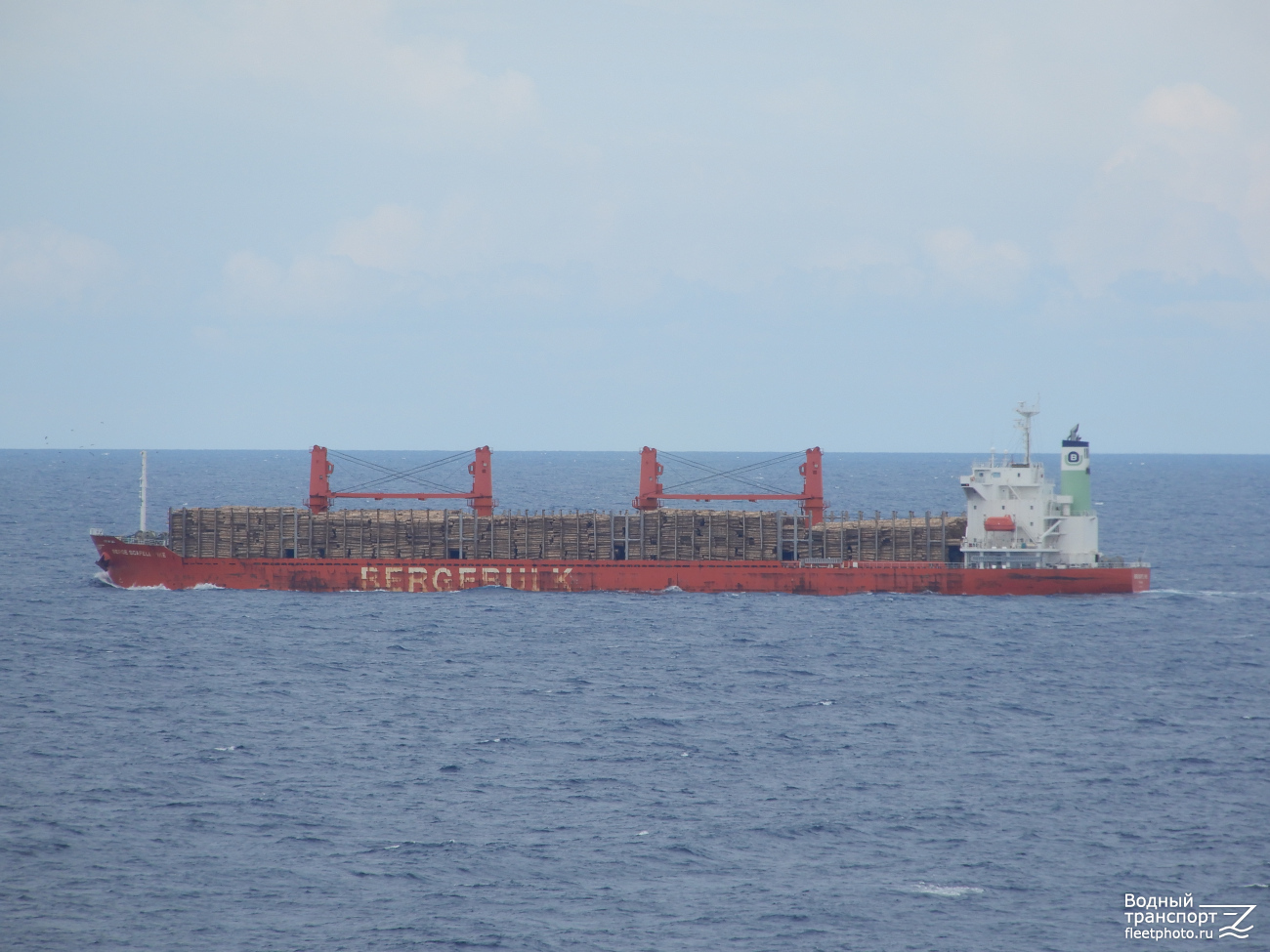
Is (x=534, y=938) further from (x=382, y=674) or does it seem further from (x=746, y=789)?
(x=382, y=674)

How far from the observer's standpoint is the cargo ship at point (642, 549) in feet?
230

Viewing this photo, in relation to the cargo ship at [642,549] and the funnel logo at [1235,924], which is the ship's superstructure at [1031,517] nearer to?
the cargo ship at [642,549]

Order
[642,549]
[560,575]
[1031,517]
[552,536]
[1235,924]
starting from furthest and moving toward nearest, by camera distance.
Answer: [560,575]
[552,536]
[642,549]
[1031,517]
[1235,924]

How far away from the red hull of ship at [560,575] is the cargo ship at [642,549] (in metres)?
0.08

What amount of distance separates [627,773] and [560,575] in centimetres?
3313

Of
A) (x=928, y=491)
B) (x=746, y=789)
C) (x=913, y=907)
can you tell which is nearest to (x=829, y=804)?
(x=746, y=789)

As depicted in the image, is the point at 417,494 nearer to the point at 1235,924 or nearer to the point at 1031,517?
the point at 1031,517

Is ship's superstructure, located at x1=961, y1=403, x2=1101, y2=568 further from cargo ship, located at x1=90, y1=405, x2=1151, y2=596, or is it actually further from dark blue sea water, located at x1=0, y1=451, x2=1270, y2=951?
dark blue sea water, located at x1=0, y1=451, x2=1270, y2=951

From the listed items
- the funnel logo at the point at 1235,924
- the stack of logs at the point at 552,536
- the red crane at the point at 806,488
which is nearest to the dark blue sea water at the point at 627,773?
the funnel logo at the point at 1235,924

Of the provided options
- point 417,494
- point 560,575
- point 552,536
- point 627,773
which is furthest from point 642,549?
point 627,773

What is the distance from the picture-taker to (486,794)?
3925 centimetres

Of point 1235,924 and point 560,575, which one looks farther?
point 560,575

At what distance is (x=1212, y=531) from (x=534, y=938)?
104641 millimetres

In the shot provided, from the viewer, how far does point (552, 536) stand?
73.9m
